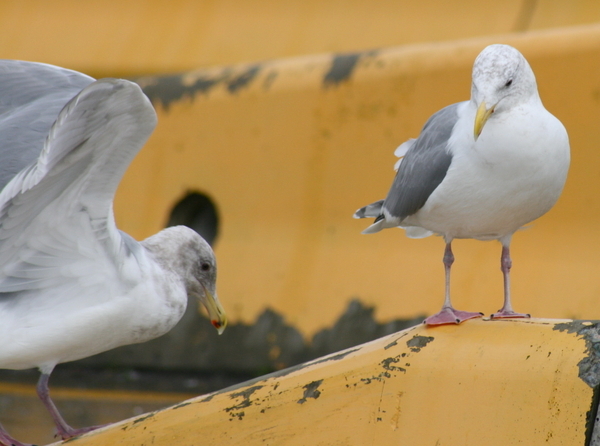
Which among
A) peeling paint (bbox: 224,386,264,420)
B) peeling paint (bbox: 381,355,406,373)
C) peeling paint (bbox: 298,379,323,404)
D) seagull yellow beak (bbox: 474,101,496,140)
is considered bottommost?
peeling paint (bbox: 224,386,264,420)

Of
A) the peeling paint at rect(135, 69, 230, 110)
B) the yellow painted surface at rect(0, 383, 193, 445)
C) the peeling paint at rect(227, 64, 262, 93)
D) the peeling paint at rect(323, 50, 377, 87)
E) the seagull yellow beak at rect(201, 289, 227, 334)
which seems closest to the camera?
the seagull yellow beak at rect(201, 289, 227, 334)

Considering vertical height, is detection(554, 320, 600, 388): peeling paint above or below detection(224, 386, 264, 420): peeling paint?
above

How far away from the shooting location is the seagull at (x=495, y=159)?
295 centimetres

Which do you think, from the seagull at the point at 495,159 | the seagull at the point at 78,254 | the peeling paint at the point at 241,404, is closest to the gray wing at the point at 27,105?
the seagull at the point at 78,254

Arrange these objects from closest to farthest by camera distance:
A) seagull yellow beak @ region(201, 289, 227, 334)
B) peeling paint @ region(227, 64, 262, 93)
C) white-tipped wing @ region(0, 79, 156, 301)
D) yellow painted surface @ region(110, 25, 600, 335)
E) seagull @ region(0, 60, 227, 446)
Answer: white-tipped wing @ region(0, 79, 156, 301) → seagull @ region(0, 60, 227, 446) → seagull yellow beak @ region(201, 289, 227, 334) → yellow painted surface @ region(110, 25, 600, 335) → peeling paint @ region(227, 64, 262, 93)

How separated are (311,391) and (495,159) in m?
0.97

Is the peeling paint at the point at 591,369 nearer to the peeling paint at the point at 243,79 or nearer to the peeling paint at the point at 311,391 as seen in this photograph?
the peeling paint at the point at 311,391

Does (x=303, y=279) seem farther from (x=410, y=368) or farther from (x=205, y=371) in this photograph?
(x=410, y=368)

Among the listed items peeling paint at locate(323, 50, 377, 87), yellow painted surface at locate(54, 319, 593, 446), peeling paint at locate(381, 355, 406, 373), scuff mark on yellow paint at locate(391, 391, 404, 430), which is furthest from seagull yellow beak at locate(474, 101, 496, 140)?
peeling paint at locate(323, 50, 377, 87)

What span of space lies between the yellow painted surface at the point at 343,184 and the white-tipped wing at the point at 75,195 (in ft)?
5.56

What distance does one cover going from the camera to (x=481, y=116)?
2.90 meters

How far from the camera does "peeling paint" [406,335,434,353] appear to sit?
2865mm

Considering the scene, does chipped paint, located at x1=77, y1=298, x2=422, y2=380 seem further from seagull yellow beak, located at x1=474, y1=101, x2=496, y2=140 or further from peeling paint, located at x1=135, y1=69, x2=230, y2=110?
seagull yellow beak, located at x1=474, y1=101, x2=496, y2=140

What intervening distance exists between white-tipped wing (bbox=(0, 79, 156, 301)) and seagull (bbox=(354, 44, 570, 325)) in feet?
3.50
